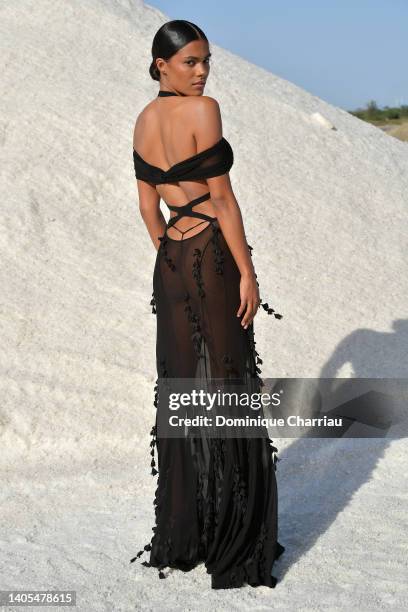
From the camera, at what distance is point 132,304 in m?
8.12

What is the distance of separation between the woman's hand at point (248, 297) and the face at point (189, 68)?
0.86 metres

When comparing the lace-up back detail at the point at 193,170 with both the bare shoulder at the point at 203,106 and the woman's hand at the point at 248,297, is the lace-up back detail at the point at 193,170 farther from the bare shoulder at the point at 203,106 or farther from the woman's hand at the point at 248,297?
the woman's hand at the point at 248,297

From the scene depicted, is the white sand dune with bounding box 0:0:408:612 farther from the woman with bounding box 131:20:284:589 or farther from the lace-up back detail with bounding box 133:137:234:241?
the lace-up back detail with bounding box 133:137:234:241

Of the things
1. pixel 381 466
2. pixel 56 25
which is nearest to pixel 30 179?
pixel 56 25

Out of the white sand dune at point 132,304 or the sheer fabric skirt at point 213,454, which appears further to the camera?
the white sand dune at point 132,304

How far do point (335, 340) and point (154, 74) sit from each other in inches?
172

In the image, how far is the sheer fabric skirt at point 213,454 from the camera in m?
4.29

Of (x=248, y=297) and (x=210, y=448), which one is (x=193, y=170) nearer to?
(x=248, y=297)

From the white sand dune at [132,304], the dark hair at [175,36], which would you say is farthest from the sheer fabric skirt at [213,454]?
the dark hair at [175,36]

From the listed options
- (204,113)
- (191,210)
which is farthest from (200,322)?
(204,113)

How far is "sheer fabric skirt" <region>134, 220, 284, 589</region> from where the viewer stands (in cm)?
429

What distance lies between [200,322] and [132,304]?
3841mm

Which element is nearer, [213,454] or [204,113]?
[204,113]

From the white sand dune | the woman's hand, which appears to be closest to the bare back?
the woman's hand
